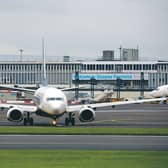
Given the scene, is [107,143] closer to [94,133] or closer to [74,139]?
[74,139]

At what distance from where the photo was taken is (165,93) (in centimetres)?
15912

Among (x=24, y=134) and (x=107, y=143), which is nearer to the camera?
(x=107, y=143)

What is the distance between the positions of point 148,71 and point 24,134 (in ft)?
489

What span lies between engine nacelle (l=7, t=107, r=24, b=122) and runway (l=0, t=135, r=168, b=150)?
53.5 feet

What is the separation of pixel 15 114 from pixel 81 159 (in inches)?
1229

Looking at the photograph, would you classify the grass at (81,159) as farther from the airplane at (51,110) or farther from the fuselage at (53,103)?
the airplane at (51,110)

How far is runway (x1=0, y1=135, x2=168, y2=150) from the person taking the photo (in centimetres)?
4012

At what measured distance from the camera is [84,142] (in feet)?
142

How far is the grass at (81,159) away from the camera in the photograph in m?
31.2

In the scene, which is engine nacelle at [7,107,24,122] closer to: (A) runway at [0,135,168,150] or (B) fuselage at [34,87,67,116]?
(B) fuselage at [34,87,67,116]

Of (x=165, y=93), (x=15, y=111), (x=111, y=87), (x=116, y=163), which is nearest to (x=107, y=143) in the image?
(x=116, y=163)

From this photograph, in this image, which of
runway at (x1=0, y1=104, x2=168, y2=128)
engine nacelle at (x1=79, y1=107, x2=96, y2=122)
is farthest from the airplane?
runway at (x1=0, y1=104, x2=168, y2=128)

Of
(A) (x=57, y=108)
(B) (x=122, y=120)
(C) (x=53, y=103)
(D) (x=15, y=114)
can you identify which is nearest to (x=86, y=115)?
(A) (x=57, y=108)

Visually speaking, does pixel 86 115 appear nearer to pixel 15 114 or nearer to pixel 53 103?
pixel 53 103
